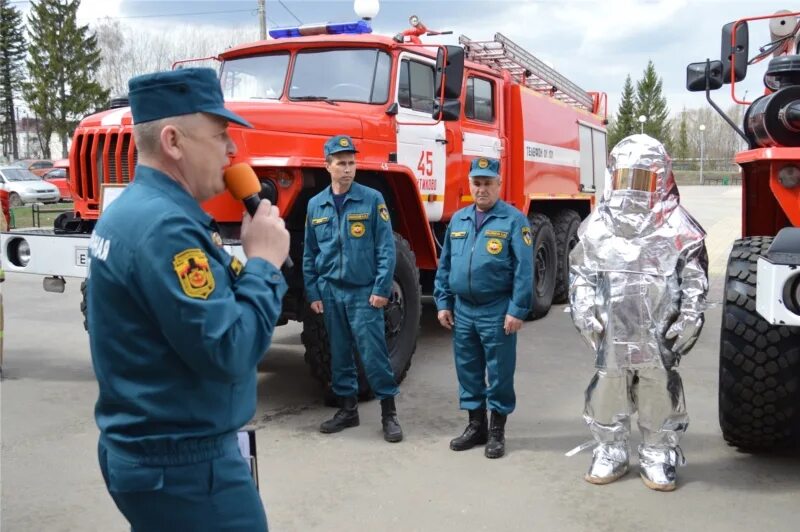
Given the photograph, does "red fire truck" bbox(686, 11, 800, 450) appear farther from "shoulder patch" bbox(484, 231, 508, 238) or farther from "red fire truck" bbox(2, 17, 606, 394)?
"red fire truck" bbox(2, 17, 606, 394)

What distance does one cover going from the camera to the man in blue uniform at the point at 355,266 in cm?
466

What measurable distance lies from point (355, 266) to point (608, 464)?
1795mm

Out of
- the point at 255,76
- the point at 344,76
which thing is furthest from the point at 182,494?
the point at 255,76

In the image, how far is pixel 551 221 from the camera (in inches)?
361

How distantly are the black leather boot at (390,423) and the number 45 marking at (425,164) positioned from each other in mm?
2115

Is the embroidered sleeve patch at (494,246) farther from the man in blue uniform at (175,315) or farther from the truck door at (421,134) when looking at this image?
the man in blue uniform at (175,315)

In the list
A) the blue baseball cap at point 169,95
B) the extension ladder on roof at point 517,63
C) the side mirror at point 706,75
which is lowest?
the blue baseball cap at point 169,95

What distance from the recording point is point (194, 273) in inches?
63.6

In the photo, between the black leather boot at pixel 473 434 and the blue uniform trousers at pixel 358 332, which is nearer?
the black leather boot at pixel 473 434

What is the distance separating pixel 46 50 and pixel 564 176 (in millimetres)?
45840

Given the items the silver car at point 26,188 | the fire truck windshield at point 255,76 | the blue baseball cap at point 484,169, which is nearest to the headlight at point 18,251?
the fire truck windshield at point 255,76

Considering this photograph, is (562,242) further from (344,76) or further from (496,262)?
(496,262)

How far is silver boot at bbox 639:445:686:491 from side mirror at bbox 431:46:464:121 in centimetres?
273

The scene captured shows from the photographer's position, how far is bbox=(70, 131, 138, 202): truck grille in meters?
5.17
